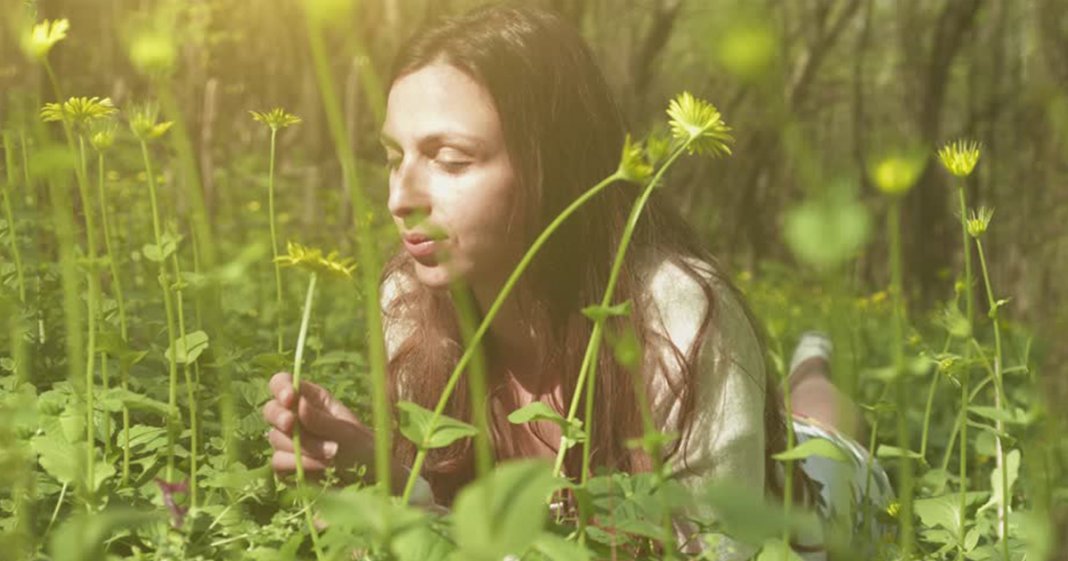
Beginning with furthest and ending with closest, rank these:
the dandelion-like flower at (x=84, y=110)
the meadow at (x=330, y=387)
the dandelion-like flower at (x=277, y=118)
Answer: the dandelion-like flower at (x=277, y=118) → the dandelion-like flower at (x=84, y=110) → the meadow at (x=330, y=387)

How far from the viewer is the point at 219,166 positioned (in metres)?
11.6

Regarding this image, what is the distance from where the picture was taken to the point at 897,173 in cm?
70

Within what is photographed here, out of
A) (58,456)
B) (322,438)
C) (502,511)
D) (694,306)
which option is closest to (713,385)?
(694,306)

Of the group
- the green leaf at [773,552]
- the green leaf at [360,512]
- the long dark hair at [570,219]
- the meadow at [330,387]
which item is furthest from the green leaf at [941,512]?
the green leaf at [360,512]

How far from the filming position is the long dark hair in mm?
1833

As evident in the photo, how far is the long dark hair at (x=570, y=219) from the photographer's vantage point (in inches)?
72.2

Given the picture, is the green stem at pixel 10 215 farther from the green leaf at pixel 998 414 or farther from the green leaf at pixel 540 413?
the green leaf at pixel 998 414

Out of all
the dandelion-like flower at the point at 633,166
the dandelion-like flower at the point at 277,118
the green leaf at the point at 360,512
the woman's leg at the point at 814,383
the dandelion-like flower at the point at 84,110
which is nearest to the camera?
the green leaf at the point at 360,512

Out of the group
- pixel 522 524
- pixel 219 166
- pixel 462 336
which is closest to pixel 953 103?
pixel 219 166

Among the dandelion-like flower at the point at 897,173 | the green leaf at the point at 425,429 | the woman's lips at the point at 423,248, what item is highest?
the dandelion-like flower at the point at 897,173

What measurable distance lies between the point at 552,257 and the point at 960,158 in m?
0.84

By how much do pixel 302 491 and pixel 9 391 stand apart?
2.12 feet

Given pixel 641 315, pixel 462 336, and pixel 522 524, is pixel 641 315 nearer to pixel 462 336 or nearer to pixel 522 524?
pixel 462 336

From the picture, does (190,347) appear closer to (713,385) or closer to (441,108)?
(441,108)
